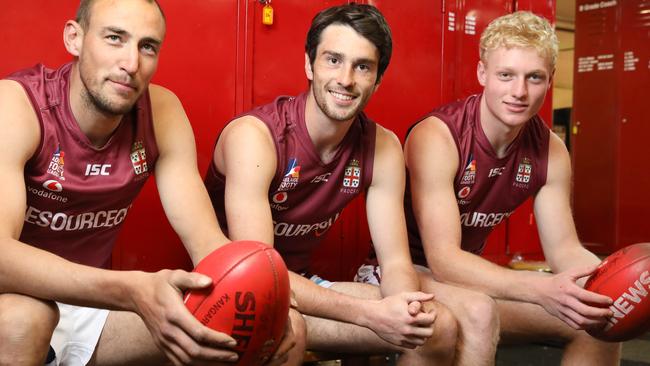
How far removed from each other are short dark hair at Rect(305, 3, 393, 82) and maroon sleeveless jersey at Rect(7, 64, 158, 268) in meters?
0.50

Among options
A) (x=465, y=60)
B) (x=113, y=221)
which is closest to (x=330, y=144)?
(x=113, y=221)

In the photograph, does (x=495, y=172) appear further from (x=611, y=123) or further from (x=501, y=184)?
(x=611, y=123)

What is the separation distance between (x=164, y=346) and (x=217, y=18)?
1494 mm

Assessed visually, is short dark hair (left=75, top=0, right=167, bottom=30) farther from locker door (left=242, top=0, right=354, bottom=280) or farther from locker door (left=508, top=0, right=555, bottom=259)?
locker door (left=508, top=0, right=555, bottom=259)

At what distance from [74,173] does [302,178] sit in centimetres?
60

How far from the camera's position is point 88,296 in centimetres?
135

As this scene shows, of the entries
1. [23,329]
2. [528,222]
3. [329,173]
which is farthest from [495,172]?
[23,329]

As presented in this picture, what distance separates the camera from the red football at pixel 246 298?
1.26 meters

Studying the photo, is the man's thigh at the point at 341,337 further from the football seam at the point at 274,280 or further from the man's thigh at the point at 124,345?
the football seam at the point at 274,280

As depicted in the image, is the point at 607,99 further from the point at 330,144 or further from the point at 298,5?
the point at 330,144

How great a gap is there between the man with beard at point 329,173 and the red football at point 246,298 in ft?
1.29

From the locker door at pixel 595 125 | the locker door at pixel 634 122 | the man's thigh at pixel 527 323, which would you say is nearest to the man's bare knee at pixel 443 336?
the man's thigh at pixel 527 323

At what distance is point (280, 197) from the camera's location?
2004mm

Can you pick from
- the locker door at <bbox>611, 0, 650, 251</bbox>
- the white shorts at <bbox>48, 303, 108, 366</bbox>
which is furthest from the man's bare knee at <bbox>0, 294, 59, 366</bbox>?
the locker door at <bbox>611, 0, 650, 251</bbox>
